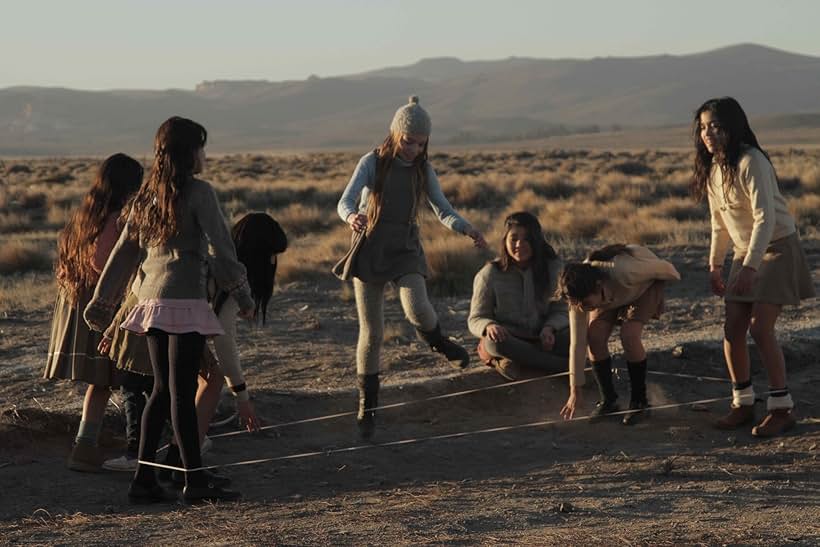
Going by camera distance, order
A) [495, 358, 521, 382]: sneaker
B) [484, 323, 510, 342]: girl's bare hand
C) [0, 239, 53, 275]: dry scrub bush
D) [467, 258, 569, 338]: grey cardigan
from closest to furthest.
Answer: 1. [484, 323, 510, 342]: girl's bare hand
2. [467, 258, 569, 338]: grey cardigan
3. [495, 358, 521, 382]: sneaker
4. [0, 239, 53, 275]: dry scrub bush

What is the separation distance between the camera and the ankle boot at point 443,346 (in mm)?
7348

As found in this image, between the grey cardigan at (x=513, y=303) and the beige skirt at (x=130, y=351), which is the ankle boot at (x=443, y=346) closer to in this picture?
the grey cardigan at (x=513, y=303)

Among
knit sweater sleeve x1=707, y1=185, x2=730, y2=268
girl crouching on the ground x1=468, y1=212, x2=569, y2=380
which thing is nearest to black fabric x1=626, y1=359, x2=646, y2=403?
girl crouching on the ground x1=468, y1=212, x2=569, y2=380

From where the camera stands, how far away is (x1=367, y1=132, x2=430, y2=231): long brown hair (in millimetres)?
7109

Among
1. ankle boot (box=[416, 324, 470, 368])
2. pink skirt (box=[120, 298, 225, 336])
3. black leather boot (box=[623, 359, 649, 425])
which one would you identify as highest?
pink skirt (box=[120, 298, 225, 336])

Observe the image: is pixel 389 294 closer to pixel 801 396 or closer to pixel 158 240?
pixel 801 396

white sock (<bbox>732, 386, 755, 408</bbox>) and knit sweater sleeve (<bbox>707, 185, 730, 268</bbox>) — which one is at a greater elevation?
knit sweater sleeve (<bbox>707, 185, 730, 268</bbox>)

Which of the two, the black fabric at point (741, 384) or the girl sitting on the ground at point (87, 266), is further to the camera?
the black fabric at point (741, 384)

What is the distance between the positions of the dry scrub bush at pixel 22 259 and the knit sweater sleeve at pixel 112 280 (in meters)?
11.9

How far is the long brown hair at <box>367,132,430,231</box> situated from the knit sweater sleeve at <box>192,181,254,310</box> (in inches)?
62.6

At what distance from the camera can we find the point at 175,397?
574cm

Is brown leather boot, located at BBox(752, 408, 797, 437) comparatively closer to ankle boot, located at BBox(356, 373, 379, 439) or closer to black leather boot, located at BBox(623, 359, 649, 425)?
black leather boot, located at BBox(623, 359, 649, 425)

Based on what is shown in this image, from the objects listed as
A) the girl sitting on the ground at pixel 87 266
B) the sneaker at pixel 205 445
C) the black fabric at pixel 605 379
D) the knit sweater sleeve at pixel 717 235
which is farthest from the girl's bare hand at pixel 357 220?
the knit sweater sleeve at pixel 717 235

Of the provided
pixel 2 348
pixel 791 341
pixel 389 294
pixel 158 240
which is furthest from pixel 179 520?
pixel 389 294
